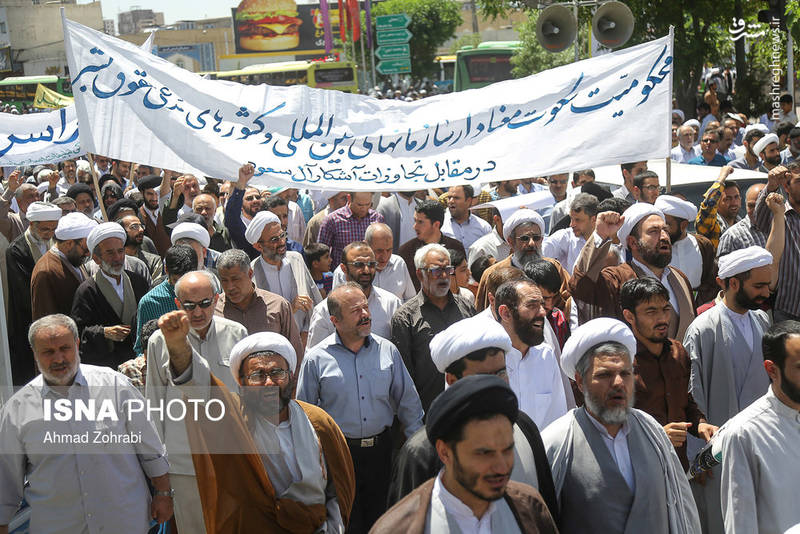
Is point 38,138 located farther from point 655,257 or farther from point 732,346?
point 732,346

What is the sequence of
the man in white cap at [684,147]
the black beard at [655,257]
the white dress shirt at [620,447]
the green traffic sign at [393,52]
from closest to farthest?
1. the white dress shirt at [620,447]
2. the black beard at [655,257]
3. the man in white cap at [684,147]
4. the green traffic sign at [393,52]

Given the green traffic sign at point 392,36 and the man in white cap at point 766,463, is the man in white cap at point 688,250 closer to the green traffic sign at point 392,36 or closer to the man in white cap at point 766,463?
the man in white cap at point 766,463

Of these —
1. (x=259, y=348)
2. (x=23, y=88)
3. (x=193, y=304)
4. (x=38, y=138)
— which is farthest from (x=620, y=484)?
(x=23, y=88)

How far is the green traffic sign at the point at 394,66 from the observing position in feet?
180

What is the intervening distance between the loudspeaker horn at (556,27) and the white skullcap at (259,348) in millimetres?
10039

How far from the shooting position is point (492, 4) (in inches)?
982

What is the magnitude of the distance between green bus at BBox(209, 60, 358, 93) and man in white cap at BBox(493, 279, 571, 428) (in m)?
40.9

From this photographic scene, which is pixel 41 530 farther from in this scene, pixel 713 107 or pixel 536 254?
pixel 713 107

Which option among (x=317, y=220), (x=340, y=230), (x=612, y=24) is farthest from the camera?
(x=612, y=24)

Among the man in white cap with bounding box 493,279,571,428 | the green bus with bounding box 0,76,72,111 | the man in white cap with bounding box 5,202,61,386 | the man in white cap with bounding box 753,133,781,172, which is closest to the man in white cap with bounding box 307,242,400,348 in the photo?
the man in white cap with bounding box 493,279,571,428

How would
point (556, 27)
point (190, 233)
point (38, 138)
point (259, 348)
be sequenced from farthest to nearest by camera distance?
point (556, 27) < point (38, 138) < point (190, 233) < point (259, 348)

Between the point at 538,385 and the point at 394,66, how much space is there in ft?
170

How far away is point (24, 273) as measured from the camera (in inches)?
334

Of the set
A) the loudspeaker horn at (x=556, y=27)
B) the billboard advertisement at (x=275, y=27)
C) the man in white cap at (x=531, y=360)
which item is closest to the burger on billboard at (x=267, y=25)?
the billboard advertisement at (x=275, y=27)
